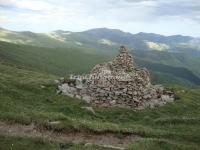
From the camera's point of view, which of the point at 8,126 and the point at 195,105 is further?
the point at 195,105

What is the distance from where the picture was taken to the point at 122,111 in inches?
2076

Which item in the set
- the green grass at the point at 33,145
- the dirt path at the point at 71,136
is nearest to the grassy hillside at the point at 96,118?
the green grass at the point at 33,145

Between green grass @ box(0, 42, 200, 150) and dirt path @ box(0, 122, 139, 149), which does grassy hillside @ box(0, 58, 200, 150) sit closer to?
green grass @ box(0, 42, 200, 150)

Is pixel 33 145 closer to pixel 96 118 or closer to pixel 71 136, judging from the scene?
pixel 71 136

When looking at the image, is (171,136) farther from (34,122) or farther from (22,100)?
(22,100)

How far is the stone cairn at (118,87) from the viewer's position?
190 feet

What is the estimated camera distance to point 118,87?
191 ft

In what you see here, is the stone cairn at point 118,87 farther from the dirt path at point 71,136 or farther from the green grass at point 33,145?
the green grass at point 33,145

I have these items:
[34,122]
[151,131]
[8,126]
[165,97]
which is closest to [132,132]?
[151,131]

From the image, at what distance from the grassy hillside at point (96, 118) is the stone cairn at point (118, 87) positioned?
2.20 metres

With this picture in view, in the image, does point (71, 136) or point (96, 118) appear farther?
point (96, 118)

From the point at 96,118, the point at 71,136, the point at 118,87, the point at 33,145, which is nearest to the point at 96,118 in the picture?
the point at 96,118

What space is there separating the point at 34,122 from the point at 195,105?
40.6m

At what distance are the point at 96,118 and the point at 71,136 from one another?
45.6ft
